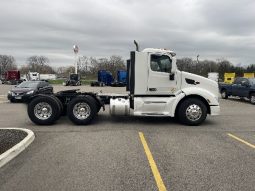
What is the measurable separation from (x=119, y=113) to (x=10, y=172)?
20.2ft

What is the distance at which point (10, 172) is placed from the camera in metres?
5.84

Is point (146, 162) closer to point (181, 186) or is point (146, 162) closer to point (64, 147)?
point (181, 186)

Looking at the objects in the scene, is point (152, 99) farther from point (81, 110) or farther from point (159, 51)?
point (81, 110)

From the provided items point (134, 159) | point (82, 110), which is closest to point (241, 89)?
point (82, 110)

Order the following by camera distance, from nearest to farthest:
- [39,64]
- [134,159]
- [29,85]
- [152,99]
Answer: [134,159] → [152,99] → [29,85] → [39,64]

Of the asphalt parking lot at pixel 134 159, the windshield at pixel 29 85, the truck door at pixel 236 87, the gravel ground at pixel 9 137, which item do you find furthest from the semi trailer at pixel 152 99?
the truck door at pixel 236 87

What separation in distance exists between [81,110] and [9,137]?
325 centimetres

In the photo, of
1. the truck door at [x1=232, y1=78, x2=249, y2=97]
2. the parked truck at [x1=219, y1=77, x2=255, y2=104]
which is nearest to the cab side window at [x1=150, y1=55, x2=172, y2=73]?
the parked truck at [x1=219, y1=77, x2=255, y2=104]

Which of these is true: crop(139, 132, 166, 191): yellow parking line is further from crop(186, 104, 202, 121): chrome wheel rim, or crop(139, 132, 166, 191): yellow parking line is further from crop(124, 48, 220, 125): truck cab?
crop(186, 104, 202, 121): chrome wheel rim

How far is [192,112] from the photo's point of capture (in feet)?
37.0

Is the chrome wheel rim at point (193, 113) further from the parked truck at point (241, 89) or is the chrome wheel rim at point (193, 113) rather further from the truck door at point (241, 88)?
the truck door at point (241, 88)

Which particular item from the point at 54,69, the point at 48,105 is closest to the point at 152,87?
the point at 48,105

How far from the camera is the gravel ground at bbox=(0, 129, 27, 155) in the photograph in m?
7.46

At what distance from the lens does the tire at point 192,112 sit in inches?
445
